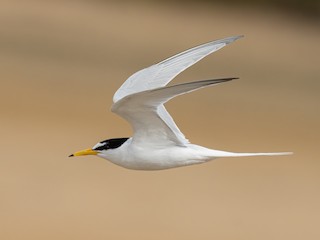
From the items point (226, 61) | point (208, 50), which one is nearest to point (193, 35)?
point (226, 61)

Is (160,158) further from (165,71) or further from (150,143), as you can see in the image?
(165,71)

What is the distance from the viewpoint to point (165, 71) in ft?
16.3

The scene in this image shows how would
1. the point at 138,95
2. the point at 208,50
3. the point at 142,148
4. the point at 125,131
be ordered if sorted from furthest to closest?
1. the point at 125,131
2. the point at 208,50
3. the point at 142,148
4. the point at 138,95

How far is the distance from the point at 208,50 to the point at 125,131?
174 inches

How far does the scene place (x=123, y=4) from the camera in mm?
11727

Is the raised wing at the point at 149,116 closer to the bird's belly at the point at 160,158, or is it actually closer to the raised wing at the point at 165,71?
the bird's belly at the point at 160,158

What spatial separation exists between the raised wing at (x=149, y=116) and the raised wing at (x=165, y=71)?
0.28 metres

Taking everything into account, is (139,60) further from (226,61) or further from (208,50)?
(208,50)

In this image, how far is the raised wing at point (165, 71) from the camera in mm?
4852

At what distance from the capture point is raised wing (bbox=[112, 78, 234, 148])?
419 centimetres

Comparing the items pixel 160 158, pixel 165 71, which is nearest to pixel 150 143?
pixel 160 158

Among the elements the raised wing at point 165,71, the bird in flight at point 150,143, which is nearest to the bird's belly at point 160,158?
the bird in flight at point 150,143

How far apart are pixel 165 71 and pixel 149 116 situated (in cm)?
64

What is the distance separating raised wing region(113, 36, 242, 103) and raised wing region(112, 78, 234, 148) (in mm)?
284
